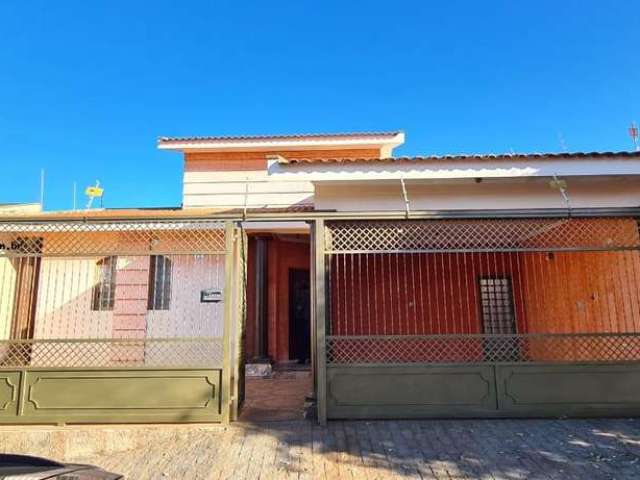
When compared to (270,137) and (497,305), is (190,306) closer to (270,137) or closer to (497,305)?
(270,137)

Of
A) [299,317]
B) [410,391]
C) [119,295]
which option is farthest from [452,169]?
[119,295]

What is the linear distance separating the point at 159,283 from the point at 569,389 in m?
6.95

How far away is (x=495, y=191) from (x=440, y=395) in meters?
3.20

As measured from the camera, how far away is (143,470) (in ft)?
12.4

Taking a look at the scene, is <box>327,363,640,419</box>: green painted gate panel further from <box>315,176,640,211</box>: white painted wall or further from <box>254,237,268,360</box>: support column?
<box>254,237,268,360</box>: support column

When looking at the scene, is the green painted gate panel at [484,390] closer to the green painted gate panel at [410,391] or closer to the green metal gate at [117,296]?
the green painted gate panel at [410,391]

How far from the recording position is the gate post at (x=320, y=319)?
4.85 metres

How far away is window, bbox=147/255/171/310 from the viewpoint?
8320mm

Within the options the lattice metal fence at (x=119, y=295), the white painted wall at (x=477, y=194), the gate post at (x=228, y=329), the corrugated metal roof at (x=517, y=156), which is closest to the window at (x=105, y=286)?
the lattice metal fence at (x=119, y=295)

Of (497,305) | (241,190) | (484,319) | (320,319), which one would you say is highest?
(241,190)

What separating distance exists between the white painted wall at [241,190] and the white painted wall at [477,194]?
1881 mm

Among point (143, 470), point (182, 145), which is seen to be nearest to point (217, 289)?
point (182, 145)

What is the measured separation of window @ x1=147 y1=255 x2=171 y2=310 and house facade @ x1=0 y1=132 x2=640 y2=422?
28 millimetres

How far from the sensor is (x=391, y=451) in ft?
13.3
